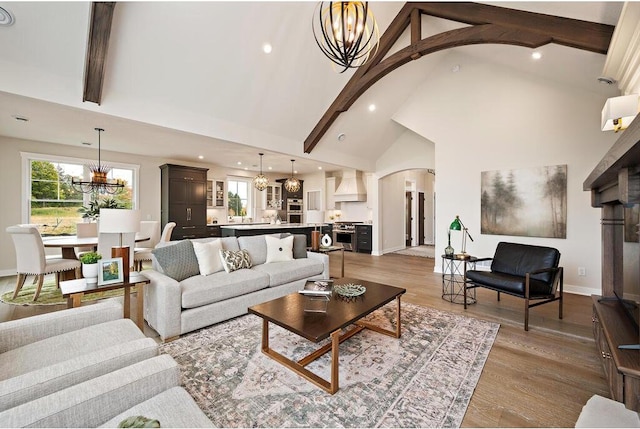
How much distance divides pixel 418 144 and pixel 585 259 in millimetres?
4020

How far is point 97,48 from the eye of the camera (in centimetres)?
288

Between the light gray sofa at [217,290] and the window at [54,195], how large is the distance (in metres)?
3.33

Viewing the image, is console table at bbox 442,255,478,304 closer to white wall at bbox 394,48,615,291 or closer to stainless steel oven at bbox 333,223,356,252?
white wall at bbox 394,48,615,291

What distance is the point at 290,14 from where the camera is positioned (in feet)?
11.8

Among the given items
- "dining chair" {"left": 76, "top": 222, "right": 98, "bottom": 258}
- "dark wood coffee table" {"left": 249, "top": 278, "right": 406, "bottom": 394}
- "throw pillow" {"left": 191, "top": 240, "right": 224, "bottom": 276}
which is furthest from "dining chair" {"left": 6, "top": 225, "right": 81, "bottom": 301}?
"dark wood coffee table" {"left": 249, "top": 278, "right": 406, "bottom": 394}

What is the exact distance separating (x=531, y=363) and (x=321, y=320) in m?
1.87

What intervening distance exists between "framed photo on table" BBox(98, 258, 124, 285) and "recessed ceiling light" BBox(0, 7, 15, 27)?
7.70 feet

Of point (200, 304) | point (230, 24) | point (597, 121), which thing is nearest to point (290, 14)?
point (230, 24)

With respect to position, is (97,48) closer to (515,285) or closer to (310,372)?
(310,372)

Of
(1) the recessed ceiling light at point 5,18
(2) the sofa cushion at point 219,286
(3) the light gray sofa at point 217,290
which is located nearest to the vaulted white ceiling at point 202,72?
(1) the recessed ceiling light at point 5,18

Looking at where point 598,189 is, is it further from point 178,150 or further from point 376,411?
point 178,150

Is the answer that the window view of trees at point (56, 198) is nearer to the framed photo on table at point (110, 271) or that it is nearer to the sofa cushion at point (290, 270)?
the framed photo on table at point (110, 271)

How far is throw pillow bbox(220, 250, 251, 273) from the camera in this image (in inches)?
140

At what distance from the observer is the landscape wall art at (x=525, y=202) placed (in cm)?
447
